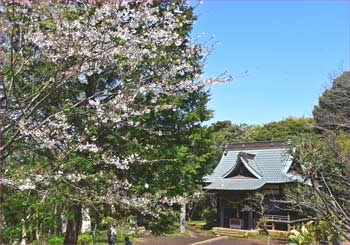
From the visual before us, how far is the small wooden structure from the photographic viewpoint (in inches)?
695

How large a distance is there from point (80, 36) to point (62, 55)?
28 cm

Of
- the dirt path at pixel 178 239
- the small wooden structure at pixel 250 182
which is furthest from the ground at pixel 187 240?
the small wooden structure at pixel 250 182

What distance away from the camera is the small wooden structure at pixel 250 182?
695 inches

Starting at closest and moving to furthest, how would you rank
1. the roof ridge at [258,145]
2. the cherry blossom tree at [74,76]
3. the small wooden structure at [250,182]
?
the cherry blossom tree at [74,76] → the small wooden structure at [250,182] → the roof ridge at [258,145]

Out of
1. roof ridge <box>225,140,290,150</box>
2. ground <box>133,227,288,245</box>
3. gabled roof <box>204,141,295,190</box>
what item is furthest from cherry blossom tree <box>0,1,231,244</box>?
roof ridge <box>225,140,290,150</box>

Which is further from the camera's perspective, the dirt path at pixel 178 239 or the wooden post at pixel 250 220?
the wooden post at pixel 250 220

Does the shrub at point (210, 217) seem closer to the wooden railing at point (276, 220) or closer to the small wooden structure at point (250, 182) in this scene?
the small wooden structure at point (250, 182)

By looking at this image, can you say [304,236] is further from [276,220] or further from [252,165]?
[252,165]

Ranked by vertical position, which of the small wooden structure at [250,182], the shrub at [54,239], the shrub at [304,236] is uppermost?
the small wooden structure at [250,182]

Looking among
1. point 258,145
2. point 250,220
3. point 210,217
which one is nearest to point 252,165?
point 258,145

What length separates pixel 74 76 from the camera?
3.84 meters

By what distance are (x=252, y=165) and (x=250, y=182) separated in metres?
1.50

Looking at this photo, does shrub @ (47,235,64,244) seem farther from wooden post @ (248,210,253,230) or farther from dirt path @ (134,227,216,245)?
wooden post @ (248,210,253,230)

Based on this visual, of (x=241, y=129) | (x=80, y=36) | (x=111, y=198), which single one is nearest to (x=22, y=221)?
(x=111, y=198)
